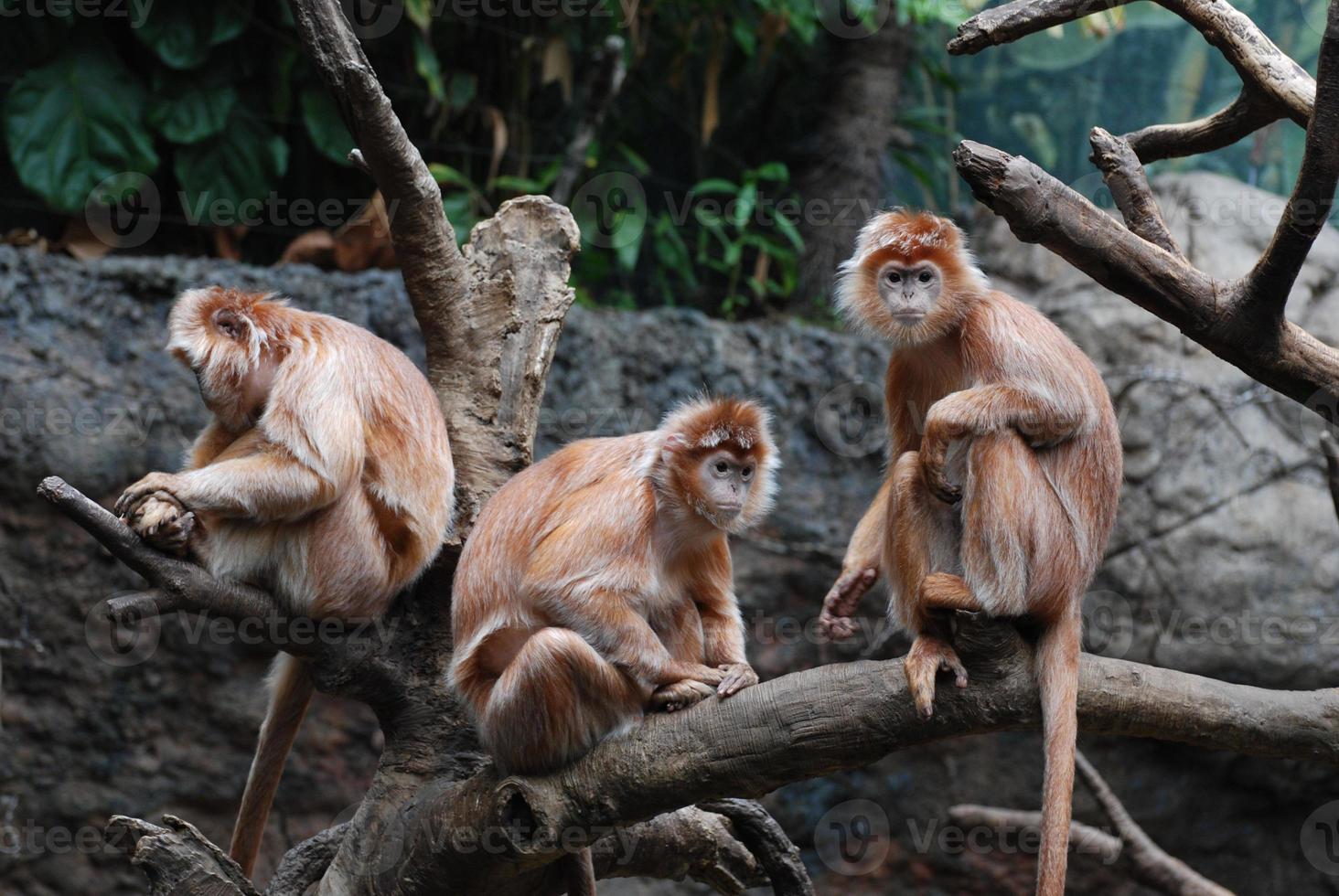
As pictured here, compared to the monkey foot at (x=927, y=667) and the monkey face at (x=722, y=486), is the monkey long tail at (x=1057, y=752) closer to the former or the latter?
the monkey foot at (x=927, y=667)

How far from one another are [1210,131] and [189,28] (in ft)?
16.5

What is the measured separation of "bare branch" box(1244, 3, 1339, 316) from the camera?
2117 millimetres

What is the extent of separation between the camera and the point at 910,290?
2.85 metres

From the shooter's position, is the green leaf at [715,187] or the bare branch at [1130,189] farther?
the green leaf at [715,187]

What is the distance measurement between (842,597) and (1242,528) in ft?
12.2

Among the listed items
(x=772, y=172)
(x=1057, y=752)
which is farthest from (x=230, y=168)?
(x=1057, y=752)

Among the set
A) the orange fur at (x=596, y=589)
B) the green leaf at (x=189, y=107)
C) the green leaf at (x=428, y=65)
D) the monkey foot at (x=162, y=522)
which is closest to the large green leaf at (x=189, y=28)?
the green leaf at (x=189, y=107)

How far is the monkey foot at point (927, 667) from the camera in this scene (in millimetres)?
2236

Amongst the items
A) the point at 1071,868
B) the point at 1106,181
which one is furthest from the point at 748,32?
the point at 1071,868

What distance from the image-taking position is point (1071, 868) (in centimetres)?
589

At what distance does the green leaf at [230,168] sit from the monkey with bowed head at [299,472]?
2.96 metres

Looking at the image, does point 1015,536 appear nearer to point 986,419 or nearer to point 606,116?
point 986,419

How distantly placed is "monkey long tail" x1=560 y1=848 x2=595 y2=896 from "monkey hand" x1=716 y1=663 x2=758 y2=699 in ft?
2.12

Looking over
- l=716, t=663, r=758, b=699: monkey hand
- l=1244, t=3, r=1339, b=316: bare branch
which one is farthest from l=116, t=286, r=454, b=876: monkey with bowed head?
l=1244, t=3, r=1339, b=316: bare branch
